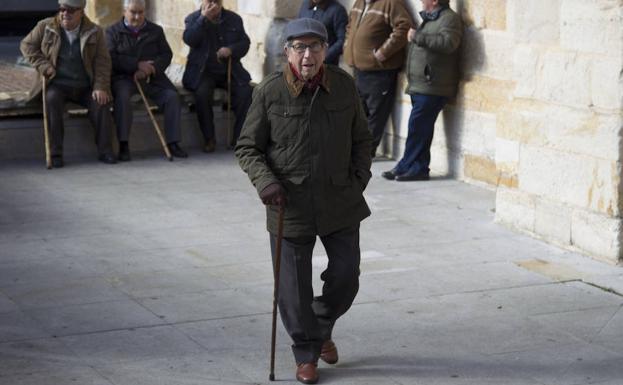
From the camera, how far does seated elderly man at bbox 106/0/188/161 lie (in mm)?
11930

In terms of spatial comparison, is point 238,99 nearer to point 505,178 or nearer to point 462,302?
point 505,178

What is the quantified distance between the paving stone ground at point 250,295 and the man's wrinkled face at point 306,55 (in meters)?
1.43

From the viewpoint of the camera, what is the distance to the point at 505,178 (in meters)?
9.27

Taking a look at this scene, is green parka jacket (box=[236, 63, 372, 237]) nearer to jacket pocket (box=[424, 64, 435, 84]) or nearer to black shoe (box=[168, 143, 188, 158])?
jacket pocket (box=[424, 64, 435, 84])

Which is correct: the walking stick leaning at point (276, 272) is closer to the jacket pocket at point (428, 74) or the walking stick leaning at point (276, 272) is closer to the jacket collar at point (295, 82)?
the jacket collar at point (295, 82)

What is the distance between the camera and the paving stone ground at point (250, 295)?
611 centimetres

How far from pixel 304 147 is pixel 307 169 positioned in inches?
4.0

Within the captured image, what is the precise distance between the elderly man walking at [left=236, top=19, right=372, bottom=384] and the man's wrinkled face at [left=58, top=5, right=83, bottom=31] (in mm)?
5933

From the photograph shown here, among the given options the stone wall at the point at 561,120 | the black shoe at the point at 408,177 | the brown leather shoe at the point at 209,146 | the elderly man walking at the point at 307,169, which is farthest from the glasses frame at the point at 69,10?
the elderly man walking at the point at 307,169

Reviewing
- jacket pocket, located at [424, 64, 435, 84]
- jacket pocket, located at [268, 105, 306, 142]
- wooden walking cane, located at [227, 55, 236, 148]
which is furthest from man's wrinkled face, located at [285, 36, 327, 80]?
wooden walking cane, located at [227, 55, 236, 148]

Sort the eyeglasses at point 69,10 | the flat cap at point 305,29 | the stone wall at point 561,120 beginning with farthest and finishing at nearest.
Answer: the eyeglasses at point 69,10
the stone wall at point 561,120
the flat cap at point 305,29

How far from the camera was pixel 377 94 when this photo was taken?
37.6 feet

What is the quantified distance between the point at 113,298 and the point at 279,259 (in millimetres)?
1784

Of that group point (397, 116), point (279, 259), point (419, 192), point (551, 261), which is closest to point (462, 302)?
point (551, 261)
